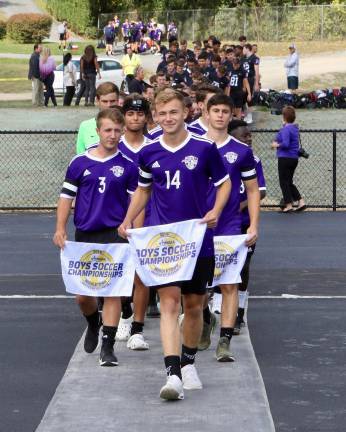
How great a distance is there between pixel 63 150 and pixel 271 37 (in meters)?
40.3

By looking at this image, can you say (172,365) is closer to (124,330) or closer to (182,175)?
(182,175)

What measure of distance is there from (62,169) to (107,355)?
15748 millimetres

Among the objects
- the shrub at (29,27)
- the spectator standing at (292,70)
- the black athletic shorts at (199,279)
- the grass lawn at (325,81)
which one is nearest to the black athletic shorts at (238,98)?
the spectator standing at (292,70)

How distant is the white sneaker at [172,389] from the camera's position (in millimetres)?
8320

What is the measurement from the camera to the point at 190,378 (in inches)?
346

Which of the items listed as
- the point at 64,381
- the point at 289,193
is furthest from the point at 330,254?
the point at 64,381

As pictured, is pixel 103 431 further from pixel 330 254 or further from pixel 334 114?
pixel 334 114

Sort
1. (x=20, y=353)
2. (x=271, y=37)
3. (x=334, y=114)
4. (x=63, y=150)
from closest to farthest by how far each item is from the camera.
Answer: (x=20, y=353)
(x=63, y=150)
(x=334, y=114)
(x=271, y=37)

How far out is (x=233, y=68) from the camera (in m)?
28.6

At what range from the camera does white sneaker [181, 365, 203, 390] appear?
8.77 m

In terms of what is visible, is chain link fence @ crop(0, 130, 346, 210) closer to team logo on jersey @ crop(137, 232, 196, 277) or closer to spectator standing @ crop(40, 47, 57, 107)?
spectator standing @ crop(40, 47, 57, 107)

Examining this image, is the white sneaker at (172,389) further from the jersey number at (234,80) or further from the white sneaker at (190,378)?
the jersey number at (234,80)

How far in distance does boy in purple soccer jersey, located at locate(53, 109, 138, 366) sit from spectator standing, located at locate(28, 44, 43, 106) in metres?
25.9

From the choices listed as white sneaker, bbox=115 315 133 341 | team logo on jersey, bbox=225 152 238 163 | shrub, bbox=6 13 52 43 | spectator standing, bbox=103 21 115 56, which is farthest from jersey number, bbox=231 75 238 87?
shrub, bbox=6 13 52 43
